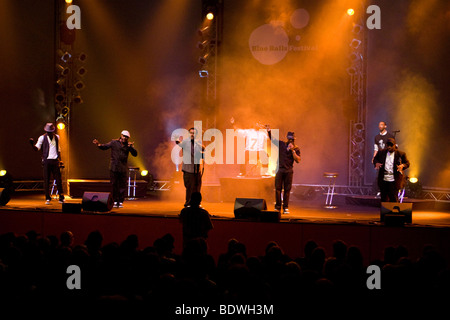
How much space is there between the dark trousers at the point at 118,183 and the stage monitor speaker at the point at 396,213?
5.87 meters

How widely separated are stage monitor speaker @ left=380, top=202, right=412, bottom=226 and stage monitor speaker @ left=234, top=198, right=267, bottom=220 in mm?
1978

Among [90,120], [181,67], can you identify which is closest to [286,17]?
[181,67]

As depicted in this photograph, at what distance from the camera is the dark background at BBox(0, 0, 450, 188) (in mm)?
13352

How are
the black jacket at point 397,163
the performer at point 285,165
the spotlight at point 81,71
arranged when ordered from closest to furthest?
the black jacket at point 397,163 < the performer at point 285,165 < the spotlight at point 81,71

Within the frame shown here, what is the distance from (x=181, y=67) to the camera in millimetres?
15586

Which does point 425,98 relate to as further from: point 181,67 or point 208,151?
point 181,67

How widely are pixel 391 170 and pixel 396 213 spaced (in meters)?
1.79

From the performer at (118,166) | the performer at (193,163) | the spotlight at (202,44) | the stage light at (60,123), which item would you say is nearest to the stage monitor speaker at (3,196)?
the performer at (118,166)

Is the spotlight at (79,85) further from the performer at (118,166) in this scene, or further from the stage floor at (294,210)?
the performer at (118,166)

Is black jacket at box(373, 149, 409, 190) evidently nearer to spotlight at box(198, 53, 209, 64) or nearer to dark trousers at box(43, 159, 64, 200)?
dark trousers at box(43, 159, 64, 200)

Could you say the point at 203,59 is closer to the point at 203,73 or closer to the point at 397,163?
the point at 203,73

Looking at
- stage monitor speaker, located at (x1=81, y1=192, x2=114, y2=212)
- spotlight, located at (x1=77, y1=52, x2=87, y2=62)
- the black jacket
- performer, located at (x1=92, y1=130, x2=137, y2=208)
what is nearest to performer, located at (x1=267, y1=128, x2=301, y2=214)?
the black jacket

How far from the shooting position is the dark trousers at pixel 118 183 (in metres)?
10.5

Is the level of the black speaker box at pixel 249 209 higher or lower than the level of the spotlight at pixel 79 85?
lower
